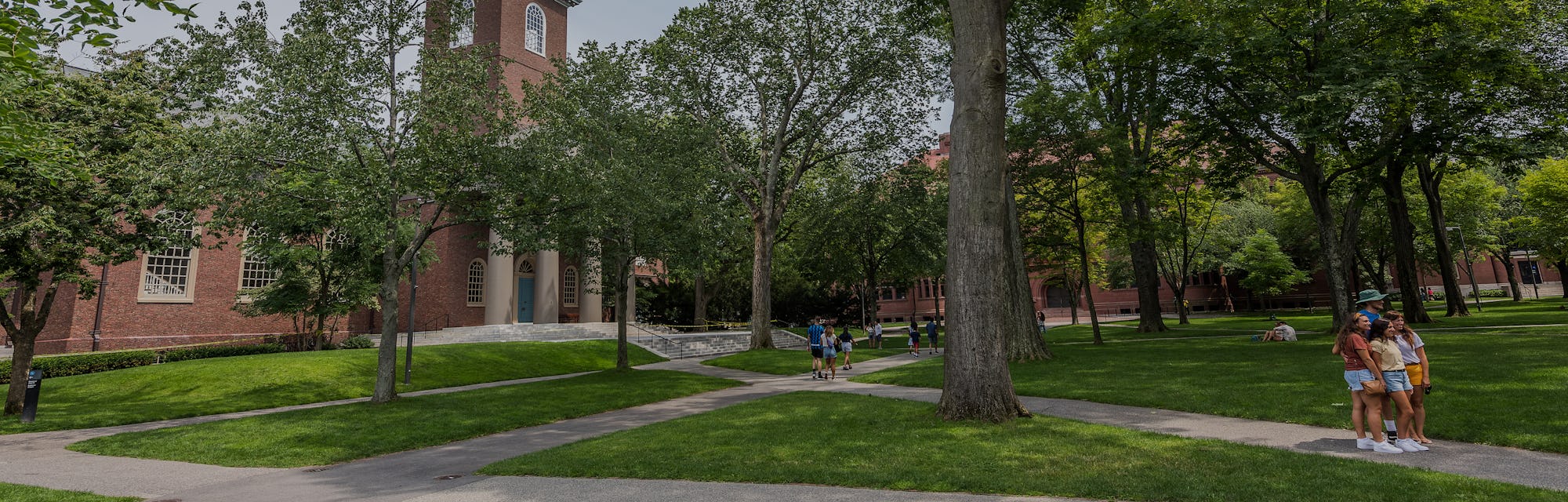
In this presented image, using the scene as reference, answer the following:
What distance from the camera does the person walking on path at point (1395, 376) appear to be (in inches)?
277

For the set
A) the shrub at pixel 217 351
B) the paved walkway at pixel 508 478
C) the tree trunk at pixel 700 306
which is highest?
the tree trunk at pixel 700 306

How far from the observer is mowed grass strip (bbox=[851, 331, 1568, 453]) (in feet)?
26.1

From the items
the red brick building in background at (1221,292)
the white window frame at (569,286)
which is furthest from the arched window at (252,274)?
the red brick building in background at (1221,292)

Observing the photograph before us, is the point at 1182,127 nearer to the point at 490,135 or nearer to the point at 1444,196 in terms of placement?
the point at 490,135

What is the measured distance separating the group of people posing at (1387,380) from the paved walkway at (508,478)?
218mm

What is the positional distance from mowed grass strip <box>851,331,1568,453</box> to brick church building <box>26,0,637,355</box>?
13.9m

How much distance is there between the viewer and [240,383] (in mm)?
16703

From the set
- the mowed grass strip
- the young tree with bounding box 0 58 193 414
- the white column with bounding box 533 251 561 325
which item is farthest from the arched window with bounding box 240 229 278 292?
the mowed grass strip

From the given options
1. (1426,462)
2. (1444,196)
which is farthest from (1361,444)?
(1444,196)

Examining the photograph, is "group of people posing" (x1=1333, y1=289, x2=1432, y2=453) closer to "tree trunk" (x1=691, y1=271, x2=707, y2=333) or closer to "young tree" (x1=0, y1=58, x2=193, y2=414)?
"young tree" (x1=0, y1=58, x2=193, y2=414)

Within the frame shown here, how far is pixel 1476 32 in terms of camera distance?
Answer: 750 inches

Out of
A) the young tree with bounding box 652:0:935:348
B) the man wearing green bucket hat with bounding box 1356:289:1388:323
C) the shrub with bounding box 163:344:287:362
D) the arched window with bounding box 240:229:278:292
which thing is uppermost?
the young tree with bounding box 652:0:935:348

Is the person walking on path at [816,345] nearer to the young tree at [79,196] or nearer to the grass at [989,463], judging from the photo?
the grass at [989,463]

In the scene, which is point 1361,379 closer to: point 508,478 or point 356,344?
point 508,478
